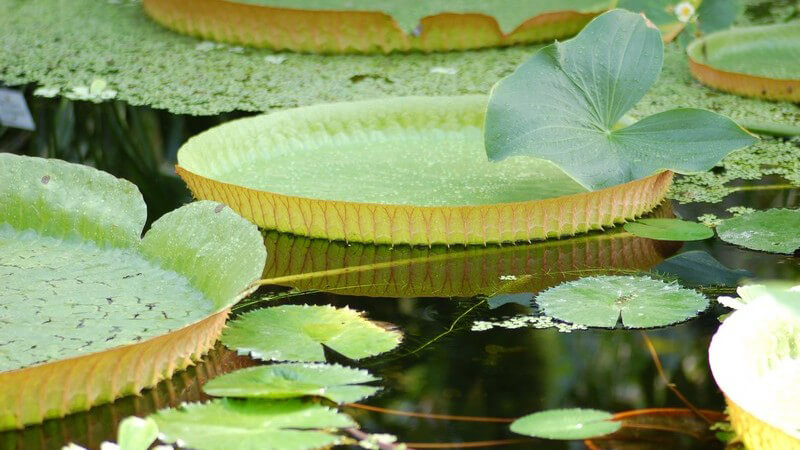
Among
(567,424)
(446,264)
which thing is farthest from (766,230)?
(567,424)

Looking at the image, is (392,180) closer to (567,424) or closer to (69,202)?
(69,202)

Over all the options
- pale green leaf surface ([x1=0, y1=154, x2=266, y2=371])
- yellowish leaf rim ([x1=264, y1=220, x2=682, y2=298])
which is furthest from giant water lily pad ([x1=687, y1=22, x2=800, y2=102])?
pale green leaf surface ([x1=0, y1=154, x2=266, y2=371])

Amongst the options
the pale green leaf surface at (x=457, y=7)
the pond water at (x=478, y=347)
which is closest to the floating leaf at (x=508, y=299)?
the pond water at (x=478, y=347)

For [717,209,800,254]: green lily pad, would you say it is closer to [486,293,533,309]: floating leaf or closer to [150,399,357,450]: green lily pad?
[486,293,533,309]: floating leaf

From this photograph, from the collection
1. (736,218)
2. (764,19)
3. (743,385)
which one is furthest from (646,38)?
(764,19)

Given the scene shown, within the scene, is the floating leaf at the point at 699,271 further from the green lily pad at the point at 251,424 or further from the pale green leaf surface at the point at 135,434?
the pale green leaf surface at the point at 135,434

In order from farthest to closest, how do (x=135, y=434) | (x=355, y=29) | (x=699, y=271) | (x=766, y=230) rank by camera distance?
(x=355, y=29) → (x=766, y=230) → (x=699, y=271) → (x=135, y=434)
